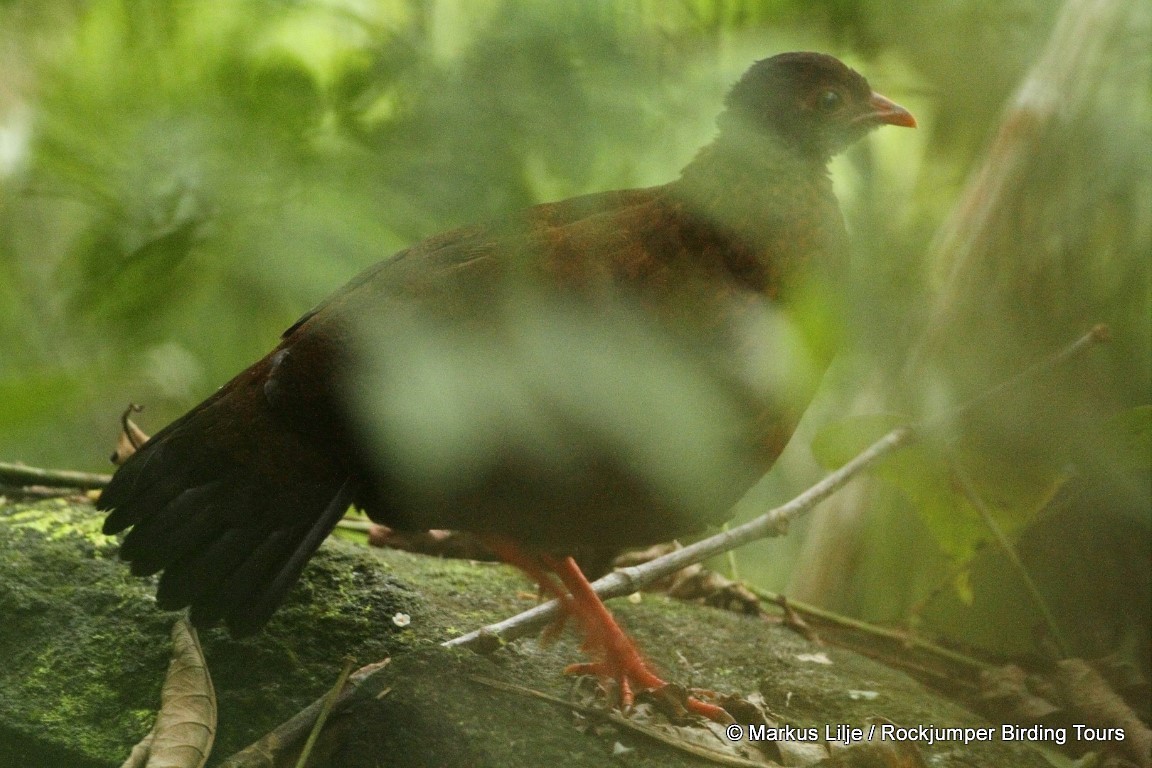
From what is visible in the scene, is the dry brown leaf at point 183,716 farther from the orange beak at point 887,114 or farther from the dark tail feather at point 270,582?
the orange beak at point 887,114

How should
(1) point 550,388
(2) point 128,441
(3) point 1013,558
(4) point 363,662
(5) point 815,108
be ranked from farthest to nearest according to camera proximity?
1. (3) point 1013,558
2. (2) point 128,441
3. (5) point 815,108
4. (4) point 363,662
5. (1) point 550,388

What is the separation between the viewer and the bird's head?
5.49 ft

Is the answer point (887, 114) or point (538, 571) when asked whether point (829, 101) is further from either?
point (538, 571)

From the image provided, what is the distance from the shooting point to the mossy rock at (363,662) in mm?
1552

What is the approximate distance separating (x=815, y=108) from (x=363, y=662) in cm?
126

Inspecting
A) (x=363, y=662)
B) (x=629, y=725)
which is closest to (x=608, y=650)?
(x=629, y=725)

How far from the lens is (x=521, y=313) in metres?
1.27

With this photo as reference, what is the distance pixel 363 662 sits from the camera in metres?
1.78

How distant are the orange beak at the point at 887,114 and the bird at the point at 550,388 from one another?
15mm

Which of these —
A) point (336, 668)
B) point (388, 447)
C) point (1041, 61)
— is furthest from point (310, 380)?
point (1041, 61)

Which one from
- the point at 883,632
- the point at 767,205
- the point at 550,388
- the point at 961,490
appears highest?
the point at 767,205

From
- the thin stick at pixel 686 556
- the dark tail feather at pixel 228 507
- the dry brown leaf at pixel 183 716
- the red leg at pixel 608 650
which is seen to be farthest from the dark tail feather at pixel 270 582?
the red leg at pixel 608 650

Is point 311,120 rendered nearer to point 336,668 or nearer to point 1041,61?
point 336,668

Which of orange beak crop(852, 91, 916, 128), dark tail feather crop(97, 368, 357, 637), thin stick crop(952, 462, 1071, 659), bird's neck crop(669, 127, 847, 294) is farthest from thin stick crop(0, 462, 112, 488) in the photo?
thin stick crop(952, 462, 1071, 659)
